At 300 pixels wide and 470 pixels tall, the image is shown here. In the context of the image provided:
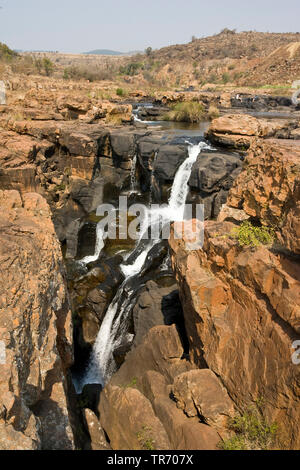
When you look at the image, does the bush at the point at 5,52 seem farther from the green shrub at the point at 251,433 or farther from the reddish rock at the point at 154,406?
the green shrub at the point at 251,433

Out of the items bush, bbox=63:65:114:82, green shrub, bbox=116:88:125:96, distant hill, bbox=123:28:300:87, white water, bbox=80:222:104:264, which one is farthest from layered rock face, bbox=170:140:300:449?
distant hill, bbox=123:28:300:87

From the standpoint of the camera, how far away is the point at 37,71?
37.2 m

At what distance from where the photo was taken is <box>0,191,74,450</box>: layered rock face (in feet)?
8.84

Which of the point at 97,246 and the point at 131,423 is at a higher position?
the point at 97,246

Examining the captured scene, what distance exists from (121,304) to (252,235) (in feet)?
18.2

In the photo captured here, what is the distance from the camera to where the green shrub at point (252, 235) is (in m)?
4.59

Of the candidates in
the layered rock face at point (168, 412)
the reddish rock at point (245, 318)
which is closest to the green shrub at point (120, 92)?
the reddish rock at point (245, 318)

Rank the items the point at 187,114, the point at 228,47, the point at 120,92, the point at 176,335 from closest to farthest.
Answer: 1. the point at 176,335
2. the point at 187,114
3. the point at 120,92
4. the point at 228,47

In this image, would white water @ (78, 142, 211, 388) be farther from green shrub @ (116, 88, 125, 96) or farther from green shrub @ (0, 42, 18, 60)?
green shrub @ (0, 42, 18, 60)

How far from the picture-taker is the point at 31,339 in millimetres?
3465

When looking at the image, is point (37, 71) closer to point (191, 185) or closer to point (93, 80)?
point (93, 80)

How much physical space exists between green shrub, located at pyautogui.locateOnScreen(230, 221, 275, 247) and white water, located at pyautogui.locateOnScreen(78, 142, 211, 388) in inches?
194

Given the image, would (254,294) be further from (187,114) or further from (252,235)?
(187,114)

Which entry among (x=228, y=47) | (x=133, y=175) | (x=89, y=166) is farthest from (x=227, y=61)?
(x=89, y=166)
